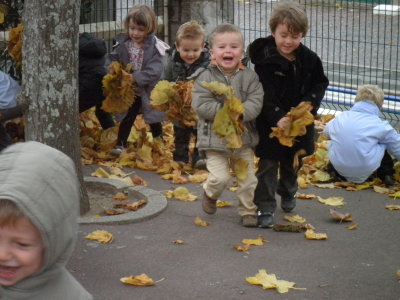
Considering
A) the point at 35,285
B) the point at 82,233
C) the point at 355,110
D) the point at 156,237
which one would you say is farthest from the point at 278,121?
the point at 35,285

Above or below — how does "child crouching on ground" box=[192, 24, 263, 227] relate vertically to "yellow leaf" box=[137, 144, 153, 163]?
above

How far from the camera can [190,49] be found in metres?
8.62

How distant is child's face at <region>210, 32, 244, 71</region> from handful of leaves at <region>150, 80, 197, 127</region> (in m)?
1.57

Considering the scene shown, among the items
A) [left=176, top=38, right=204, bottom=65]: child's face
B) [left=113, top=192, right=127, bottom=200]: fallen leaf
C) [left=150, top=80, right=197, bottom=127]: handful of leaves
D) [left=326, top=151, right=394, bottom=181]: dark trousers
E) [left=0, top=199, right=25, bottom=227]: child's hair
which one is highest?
[left=176, top=38, right=204, bottom=65]: child's face

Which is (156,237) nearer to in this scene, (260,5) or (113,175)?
(113,175)

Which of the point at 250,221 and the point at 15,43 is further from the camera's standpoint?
the point at 15,43

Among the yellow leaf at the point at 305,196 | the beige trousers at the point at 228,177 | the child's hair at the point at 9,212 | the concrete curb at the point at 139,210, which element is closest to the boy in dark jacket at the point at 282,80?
the beige trousers at the point at 228,177

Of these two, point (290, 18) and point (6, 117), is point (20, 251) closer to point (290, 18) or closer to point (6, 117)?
point (290, 18)

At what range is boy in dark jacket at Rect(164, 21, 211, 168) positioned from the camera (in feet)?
28.2

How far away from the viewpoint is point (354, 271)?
5918 millimetres

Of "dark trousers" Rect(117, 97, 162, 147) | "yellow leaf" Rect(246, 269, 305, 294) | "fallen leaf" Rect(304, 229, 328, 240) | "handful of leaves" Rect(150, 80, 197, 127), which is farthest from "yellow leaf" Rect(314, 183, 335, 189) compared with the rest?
"yellow leaf" Rect(246, 269, 305, 294)

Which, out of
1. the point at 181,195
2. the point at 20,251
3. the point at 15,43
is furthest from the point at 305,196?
the point at 20,251

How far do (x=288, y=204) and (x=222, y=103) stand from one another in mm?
1195

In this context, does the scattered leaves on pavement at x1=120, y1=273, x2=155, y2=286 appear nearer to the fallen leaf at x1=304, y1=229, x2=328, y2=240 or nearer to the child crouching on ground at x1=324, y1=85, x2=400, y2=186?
the fallen leaf at x1=304, y1=229, x2=328, y2=240
